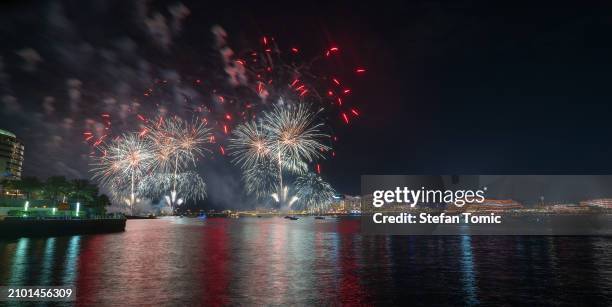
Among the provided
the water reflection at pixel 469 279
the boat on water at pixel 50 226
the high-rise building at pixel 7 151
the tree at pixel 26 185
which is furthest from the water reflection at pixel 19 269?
the high-rise building at pixel 7 151

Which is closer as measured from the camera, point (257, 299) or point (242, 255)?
point (257, 299)

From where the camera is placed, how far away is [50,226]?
275 ft

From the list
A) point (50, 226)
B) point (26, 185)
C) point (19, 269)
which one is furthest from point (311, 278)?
point (26, 185)

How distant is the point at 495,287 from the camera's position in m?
28.9

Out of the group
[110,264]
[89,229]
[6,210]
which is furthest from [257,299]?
[6,210]

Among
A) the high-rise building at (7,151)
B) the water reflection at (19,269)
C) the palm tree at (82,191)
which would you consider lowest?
the water reflection at (19,269)

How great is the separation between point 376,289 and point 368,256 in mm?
20913

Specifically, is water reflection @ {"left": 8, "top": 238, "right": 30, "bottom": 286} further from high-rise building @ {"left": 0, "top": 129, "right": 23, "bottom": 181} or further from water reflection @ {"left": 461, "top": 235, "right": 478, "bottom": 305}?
high-rise building @ {"left": 0, "top": 129, "right": 23, "bottom": 181}

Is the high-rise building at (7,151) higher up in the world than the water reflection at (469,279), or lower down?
higher up

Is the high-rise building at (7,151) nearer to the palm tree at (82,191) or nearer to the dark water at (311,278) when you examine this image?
the palm tree at (82,191)

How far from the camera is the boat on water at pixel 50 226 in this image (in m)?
75.5

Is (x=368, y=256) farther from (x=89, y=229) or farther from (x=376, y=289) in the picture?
(x=89, y=229)

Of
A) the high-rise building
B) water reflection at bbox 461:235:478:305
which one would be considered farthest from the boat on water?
the high-rise building

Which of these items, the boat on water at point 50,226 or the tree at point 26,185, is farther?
the tree at point 26,185
